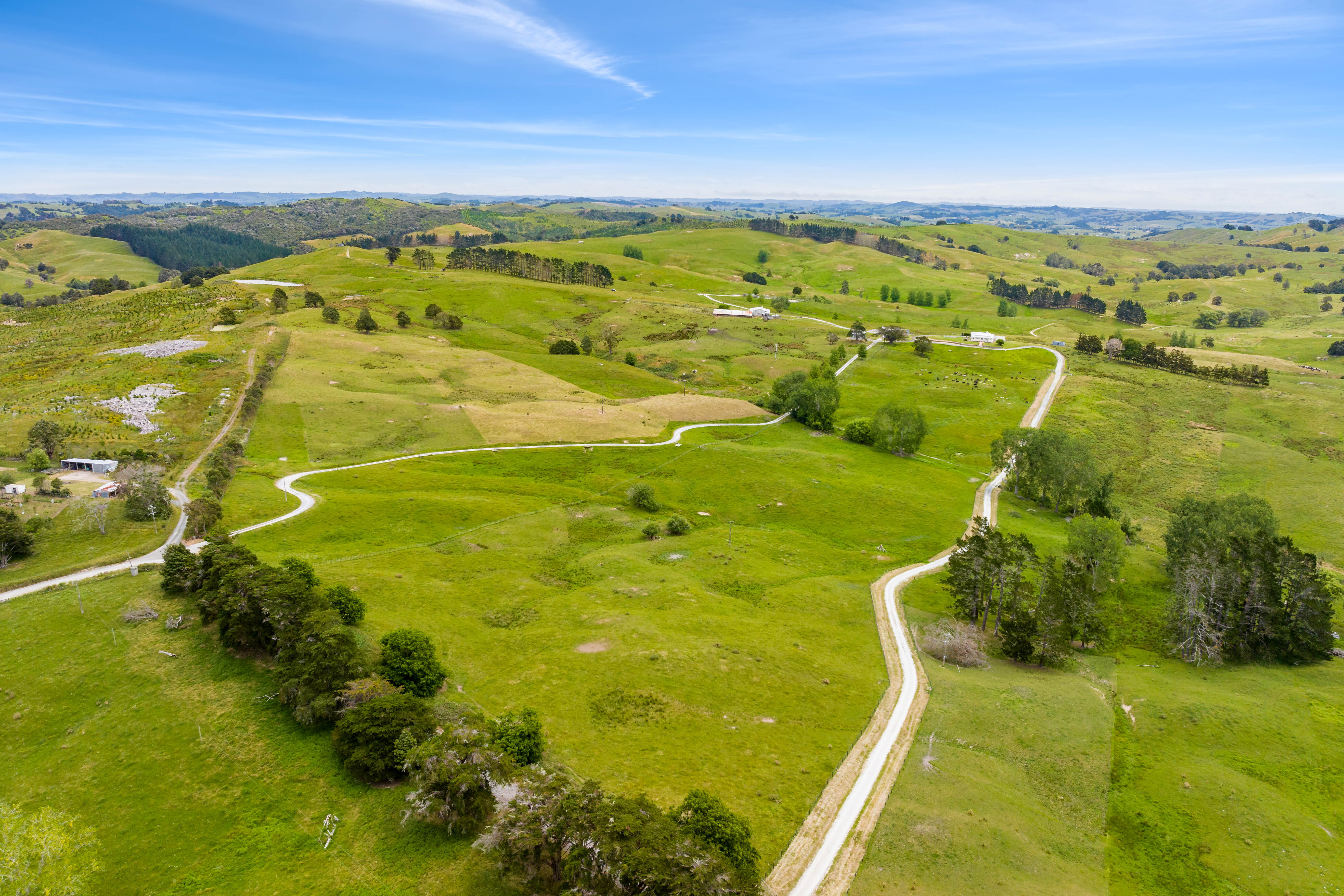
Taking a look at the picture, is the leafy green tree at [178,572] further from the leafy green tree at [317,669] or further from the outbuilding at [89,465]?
the outbuilding at [89,465]

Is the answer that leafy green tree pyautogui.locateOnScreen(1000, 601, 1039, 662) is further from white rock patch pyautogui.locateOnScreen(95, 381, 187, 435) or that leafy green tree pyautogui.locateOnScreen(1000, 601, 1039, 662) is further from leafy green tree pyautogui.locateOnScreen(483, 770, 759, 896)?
white rock patch pyautogui.locateOnScreen(95, 381, 187, 435)

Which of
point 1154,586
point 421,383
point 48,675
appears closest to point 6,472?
point 48,675

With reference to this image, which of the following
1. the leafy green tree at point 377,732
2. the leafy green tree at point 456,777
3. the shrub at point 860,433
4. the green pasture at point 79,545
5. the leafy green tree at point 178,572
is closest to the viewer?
the leafy green tree at point 456,777

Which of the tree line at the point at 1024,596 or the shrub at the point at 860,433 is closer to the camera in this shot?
the tree line at the point at 1024,596

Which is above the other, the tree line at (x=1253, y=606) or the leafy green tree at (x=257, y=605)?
the leafy green tree at (x=257, y=605)

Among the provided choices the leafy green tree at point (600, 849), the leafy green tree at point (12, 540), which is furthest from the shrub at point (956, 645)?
the leafy green tree at point (12, 540)

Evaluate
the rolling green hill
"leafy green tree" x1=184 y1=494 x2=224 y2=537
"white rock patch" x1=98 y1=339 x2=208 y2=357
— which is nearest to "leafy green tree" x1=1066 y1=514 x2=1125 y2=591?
the rolling green hill
